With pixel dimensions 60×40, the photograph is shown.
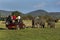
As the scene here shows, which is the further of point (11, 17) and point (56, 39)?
point (11, 17)

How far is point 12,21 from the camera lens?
2911 centimetres

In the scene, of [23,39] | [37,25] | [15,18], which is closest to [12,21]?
[15,18]

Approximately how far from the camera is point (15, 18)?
29.2 m

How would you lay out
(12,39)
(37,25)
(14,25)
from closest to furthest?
(12,39)
(14,25)
(37,25)

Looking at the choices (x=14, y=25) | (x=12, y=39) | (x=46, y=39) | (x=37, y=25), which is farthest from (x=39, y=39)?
(x=37, y=25)

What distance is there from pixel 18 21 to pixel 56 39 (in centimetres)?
1208

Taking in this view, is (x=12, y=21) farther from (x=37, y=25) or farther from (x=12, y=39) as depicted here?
(x=12, y=39)

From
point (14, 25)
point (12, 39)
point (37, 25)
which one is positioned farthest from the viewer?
point (37, 25)

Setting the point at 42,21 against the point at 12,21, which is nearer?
the point at 12,21

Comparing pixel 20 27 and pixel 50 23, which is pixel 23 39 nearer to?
pixel 20 27

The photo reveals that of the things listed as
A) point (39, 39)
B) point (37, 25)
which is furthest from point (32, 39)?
point (37, 25)

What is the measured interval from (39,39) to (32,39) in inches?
18.9

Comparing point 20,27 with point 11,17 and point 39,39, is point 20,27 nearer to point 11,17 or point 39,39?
point 11,17

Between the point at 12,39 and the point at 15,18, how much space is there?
12272 mm
